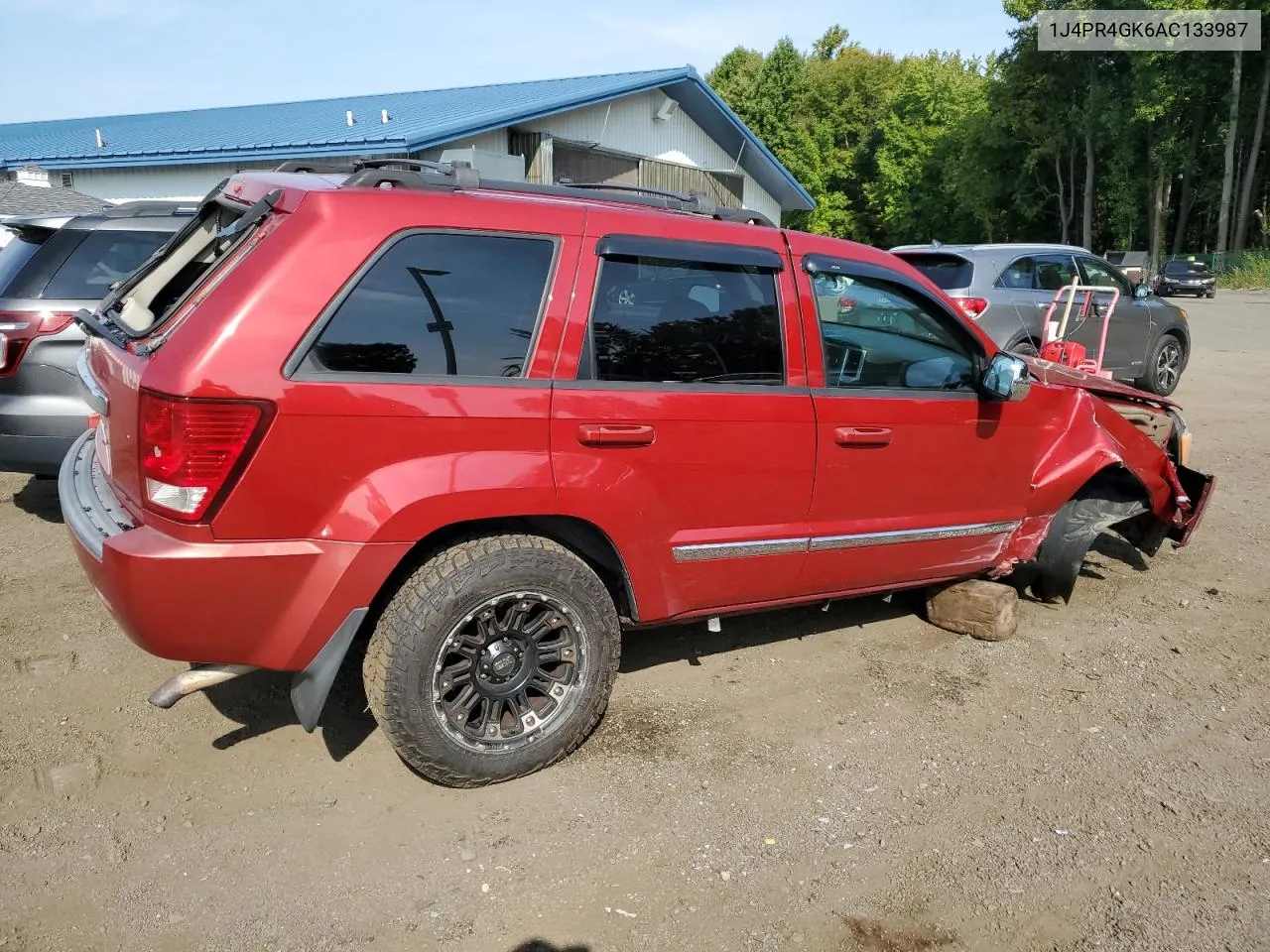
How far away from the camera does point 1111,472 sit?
195 inches

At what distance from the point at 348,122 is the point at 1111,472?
1392cm

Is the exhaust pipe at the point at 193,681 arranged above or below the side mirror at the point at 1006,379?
below

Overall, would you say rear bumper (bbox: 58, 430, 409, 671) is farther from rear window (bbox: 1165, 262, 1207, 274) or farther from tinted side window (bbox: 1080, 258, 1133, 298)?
rear window (bbox: 1165, 262, 1207, 274)

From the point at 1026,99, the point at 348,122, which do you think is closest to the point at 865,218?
the point at 1026,99

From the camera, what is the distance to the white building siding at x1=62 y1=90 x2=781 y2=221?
15.3 metres

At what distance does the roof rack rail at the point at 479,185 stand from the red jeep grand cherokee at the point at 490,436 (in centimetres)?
2

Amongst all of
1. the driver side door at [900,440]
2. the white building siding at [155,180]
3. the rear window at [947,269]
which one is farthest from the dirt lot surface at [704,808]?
the white building siding at [155,180]

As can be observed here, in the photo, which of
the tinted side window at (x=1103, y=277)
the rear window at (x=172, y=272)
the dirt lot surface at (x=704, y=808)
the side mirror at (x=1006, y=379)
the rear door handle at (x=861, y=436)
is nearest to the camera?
the dirt lot surface at (x=704, y=808)

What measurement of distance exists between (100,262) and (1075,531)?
5.76m

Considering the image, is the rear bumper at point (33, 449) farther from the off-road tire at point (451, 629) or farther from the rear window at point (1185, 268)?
the rear window at point (1185, 268)

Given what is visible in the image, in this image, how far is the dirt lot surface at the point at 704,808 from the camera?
265 cm

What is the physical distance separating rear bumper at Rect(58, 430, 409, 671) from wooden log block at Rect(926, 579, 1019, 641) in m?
2.91

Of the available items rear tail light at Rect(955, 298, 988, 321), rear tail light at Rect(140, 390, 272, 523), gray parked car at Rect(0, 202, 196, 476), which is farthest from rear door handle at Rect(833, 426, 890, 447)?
rear tail light at Rect(955, 298, 988, 321)

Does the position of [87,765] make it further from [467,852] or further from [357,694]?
[467,852]
